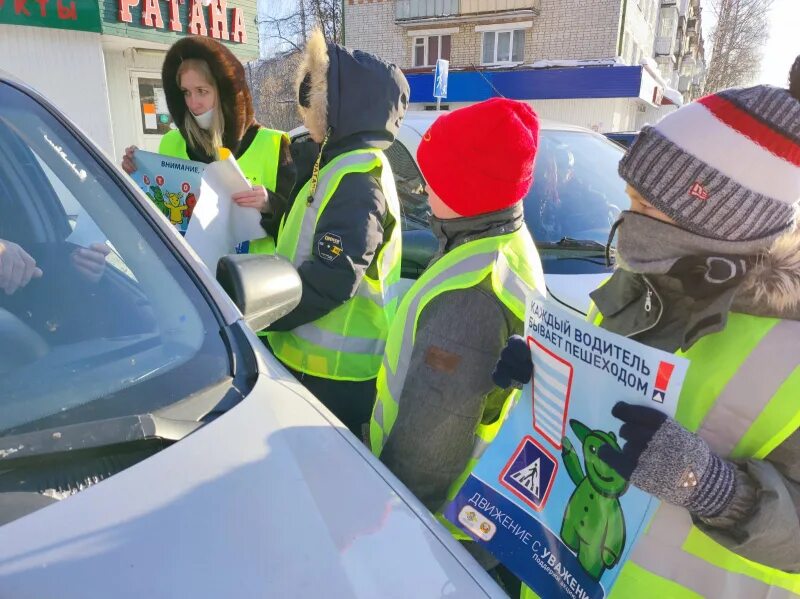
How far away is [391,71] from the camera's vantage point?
6.84ft

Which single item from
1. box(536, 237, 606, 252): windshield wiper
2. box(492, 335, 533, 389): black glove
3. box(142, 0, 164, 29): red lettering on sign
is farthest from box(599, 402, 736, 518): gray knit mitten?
box(142, 0, 164, 29): red lettering on sign

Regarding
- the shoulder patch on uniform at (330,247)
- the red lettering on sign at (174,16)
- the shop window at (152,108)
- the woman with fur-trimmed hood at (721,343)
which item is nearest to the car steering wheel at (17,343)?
the shoulder patch on uniform at (330,247)

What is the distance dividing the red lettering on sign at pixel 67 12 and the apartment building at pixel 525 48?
14291mm

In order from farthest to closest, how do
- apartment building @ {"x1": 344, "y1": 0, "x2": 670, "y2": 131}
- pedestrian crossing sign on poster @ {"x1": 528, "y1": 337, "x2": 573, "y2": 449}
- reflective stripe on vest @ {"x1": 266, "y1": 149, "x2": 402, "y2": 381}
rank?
apartment building @ {"x1": 344, "y1": 0, "x2": 670, "y2": 131} < reflective stripe on vest @ {"x1": 266, "y1": 149, "x2": 402, "y2": 381} < pedestrian crossing sign on poster @ {"x1": 528, "y1": 337, "x2": 573, "y2": 449}

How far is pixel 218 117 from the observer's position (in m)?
2.92

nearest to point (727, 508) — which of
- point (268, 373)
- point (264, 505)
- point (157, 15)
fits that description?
point (264, 505)

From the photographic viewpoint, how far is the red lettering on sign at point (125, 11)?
8.63m

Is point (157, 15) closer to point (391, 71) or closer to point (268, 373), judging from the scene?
point (391, 71)

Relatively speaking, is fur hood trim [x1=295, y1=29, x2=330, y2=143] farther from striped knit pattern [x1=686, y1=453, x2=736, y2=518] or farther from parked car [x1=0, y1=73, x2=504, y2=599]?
striped knit pattern [x1=686, y1=453, x2=736, y2=518]

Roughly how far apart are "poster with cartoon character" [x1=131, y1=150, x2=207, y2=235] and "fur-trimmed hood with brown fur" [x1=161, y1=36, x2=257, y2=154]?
0.39 meters

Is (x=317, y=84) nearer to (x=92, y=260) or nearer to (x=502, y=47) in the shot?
(x=92, y=260)

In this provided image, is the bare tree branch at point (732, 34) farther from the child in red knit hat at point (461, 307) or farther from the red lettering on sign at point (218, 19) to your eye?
the child in red knit hat at point (461, 307)

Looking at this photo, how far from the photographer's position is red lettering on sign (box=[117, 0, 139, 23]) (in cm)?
863

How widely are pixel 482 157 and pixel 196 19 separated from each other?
10.3m
